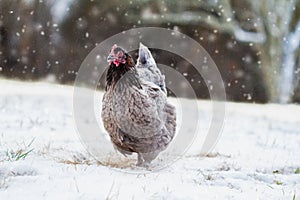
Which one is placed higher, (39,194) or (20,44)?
(20,44)

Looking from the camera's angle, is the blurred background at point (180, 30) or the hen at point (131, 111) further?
the blurred background at point (180, 30)

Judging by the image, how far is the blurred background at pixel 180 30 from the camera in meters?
11.2

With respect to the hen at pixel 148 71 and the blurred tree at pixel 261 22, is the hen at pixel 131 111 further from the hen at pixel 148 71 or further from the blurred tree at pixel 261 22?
the blurred tree at pixel 261 22

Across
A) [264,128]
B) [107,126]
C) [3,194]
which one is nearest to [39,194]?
[3,194]

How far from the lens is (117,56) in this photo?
11.4 feet

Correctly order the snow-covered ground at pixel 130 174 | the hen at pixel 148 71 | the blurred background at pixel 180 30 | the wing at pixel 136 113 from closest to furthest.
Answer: the snow-covered ground at pixel 130 174 → the wing at pixel 136 113 → the hen at pixel 148 71 → the blurred background at pixel 180 30

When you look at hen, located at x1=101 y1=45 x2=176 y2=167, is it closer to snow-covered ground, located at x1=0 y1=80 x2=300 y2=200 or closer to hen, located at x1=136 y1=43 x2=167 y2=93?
snow-covered ground, located at x1=0 y1=80 x2=300 y2=200

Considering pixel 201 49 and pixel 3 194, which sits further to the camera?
pixel 201 49

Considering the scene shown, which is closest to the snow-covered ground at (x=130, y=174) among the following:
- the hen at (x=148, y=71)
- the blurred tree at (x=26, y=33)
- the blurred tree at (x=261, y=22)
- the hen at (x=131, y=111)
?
the hen at (x=131, y=111)

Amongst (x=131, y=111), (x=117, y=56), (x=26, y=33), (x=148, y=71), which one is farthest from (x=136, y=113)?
(x=26, y=33)

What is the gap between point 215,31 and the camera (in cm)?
1145

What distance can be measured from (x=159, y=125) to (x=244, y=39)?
8.36 m

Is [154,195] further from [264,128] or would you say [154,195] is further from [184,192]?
[264,128]

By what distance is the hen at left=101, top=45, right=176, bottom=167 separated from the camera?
344 centimetres
